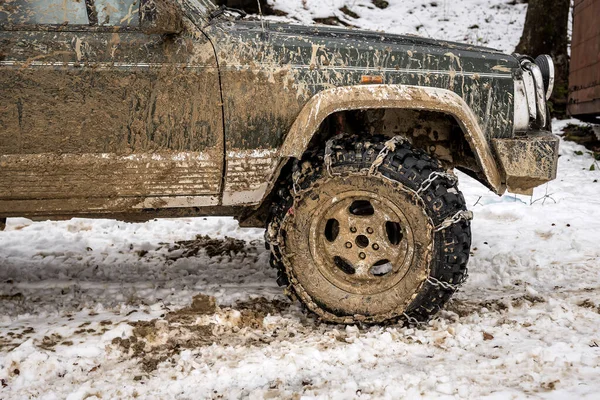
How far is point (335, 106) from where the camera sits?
296 cm

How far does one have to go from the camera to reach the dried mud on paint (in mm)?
2928

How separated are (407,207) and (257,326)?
3.49 feet

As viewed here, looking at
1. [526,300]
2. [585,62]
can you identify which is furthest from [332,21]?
[526,300]

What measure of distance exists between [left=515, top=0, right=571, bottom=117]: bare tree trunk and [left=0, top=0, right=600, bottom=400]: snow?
4.66 metres

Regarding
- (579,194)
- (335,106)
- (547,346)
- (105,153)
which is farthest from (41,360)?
(579,194)

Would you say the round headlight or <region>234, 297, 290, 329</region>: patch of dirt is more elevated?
the round headlight

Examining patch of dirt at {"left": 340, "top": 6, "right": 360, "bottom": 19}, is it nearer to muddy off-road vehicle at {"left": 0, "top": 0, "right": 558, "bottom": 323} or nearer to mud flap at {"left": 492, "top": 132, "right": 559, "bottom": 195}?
muddy off-road vehicle at {"left": 0, "top": 0, "right": 558, "bottom": 323}

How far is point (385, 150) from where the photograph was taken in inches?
121

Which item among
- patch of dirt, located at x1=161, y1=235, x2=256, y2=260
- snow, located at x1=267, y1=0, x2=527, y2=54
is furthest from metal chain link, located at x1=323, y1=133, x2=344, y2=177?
snow, located at x1=267, y1=0, x2=527, y2=54

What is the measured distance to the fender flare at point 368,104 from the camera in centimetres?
295

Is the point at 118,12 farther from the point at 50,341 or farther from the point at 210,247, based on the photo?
the point at 210,247

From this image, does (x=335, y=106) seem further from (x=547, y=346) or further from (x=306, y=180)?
(x=547, y=346)

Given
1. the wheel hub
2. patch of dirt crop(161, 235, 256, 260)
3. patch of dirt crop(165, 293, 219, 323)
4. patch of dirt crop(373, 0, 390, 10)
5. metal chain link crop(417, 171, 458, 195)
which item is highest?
patch of dirt crop(373, 0, 390, 10)

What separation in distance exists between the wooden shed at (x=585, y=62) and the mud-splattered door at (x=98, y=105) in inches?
236
